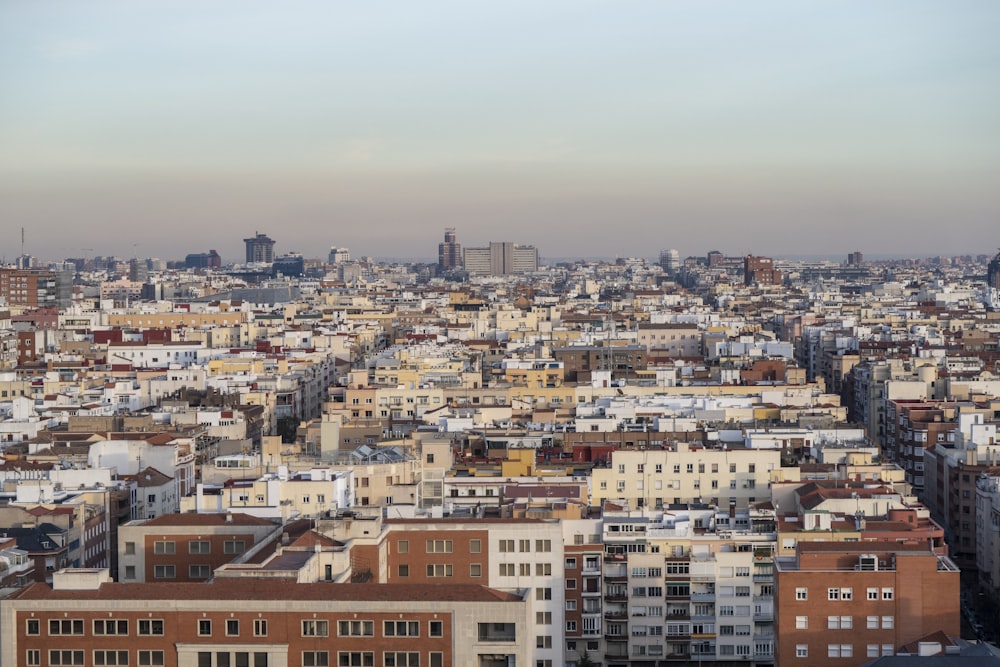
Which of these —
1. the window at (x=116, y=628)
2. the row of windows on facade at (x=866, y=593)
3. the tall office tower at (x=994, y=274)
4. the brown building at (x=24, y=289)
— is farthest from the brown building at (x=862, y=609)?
the tall office tower at (x=994, y=274)

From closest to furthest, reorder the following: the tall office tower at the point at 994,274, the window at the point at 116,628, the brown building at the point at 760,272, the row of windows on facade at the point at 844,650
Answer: the window at the point at 116,628 < the row of windows on facade at the point at 844,650 < the tall office tower at the point at 994,274 < the brown building at the point at 760,272

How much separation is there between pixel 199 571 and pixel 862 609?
8.70 metres

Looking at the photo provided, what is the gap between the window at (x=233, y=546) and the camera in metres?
24.0

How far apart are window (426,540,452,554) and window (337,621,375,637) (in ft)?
17.7

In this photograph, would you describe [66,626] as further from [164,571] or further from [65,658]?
[164,571]

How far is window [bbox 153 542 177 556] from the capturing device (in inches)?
945

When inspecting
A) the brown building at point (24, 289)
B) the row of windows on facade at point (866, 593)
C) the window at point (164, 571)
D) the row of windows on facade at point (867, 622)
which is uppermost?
the brown building at point (24, 289)

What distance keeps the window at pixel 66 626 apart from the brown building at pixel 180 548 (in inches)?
207

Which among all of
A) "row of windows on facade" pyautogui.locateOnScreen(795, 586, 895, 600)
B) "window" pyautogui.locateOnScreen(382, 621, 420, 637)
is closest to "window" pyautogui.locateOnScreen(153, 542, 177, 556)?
"window" pyautogui.locateOnScreen(382, 621, 420, 637)

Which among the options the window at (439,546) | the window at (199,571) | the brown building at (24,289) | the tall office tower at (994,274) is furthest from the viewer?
the tall office tower at (994,274)

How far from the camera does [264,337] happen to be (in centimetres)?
8181

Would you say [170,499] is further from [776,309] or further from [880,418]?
[776,309]

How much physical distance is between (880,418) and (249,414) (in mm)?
17178

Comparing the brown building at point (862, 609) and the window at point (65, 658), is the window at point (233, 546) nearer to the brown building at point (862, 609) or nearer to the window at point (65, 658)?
the window at point (65, 658)
